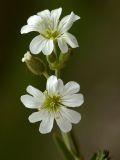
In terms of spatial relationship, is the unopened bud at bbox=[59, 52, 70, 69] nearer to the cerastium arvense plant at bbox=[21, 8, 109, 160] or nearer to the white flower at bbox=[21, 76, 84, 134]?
the cerastium arvense plant at bbox=[21, 8, 109, 160]

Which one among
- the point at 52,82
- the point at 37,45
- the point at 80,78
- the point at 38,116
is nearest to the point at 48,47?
the point at 37,45

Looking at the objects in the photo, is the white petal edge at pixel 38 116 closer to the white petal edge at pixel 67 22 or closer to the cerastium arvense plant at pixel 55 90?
the cerastium arvense plant at pixel 55 90

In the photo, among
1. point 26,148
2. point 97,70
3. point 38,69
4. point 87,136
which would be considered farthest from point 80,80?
point 38,69

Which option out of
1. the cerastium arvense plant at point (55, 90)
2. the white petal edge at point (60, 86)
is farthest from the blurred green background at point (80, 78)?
the white petal edge at point (60, 86)

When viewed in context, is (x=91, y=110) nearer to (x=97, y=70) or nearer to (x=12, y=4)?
(x=97, y=70)

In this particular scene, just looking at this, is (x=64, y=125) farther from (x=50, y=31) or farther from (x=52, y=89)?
(x=50, y=31)

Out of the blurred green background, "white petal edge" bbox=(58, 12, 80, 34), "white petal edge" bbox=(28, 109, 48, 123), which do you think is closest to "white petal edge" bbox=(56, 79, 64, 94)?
"white petal edge" bbox=(28, 109, 48, 123)
